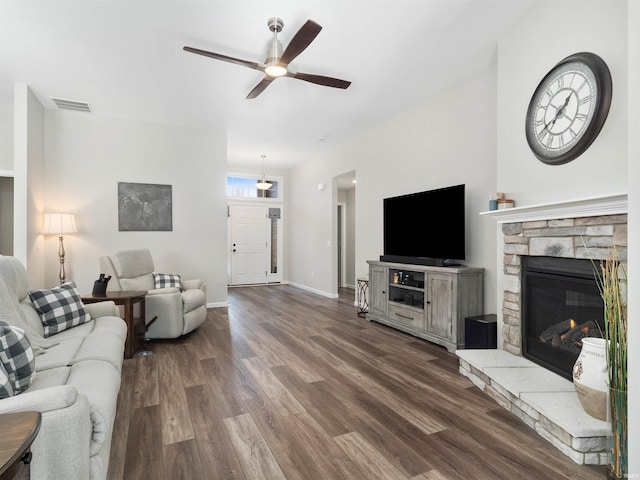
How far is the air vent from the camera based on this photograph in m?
4.22

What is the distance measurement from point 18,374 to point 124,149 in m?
4.17

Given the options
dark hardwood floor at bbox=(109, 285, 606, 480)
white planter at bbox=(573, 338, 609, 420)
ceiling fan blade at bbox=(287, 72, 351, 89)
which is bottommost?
dark hardwood floor at bbox=(109, 285, 606, 480)

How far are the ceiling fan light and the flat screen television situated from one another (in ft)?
6.56

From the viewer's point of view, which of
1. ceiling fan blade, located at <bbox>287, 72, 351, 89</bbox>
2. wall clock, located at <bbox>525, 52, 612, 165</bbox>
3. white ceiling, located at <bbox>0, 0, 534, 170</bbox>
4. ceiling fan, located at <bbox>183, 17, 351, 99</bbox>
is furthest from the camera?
ceiling fan blade, located at <bbox>287, 72, 351, 89</bbox>

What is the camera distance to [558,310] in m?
2.41

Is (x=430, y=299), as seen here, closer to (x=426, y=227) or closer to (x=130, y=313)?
(x=426, y=227)

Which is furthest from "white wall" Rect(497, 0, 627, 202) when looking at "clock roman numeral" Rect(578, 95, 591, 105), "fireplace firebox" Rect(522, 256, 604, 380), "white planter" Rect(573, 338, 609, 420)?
"white planter" Rect(573, 338, 609, 420)

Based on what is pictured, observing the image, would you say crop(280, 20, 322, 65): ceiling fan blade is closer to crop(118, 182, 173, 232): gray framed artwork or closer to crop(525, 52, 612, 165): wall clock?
crop(525, 52, 612, 165): wall clock

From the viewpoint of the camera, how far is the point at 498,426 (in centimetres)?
199

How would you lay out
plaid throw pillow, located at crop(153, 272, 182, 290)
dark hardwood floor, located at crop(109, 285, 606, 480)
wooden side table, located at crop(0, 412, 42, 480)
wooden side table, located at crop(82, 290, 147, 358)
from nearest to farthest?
wooden side table, located at crop(0, 412, 42, 480)
dark hardwood floor, located at crop(109, 285, 606, 480)
wooden side table, located at crop(82, 290, 147, 358)
plaid throw pillow, located at crop(153, 272, 182, 290)

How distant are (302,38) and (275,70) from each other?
0.53m

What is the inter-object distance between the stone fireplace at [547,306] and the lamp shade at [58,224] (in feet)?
15.5

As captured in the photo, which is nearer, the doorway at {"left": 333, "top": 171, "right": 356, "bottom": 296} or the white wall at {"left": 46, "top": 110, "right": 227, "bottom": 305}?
the white wall at {"left": 46, "top": 110, "right": 227, "bottom": 305}

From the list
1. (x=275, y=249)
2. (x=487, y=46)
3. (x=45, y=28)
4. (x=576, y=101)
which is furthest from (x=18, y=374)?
(x=275, y=249)
